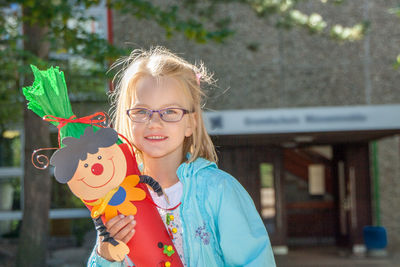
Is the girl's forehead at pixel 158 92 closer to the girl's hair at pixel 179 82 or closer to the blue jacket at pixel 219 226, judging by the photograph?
the girl's hair at pixel 179 82

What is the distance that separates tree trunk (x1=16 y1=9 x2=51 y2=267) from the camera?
7738mm

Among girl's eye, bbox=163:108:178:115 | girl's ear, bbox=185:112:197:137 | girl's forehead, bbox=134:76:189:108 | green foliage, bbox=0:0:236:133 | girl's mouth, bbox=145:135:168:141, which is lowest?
girl's mouth, bbox=145:135:168:141

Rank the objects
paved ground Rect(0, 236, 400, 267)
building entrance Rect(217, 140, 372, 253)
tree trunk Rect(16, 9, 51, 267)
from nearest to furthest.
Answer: tree trunk Rect(16, 9, 51, 267)
paved ground Rect(0, 236, 400, 267)
building entrance Rect(217, 140, 372, 253)

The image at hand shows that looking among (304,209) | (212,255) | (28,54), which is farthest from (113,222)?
(304,209)

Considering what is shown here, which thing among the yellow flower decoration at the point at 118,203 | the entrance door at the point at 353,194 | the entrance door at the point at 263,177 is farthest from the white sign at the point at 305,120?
the yellow flower decoration at the point at 118,203

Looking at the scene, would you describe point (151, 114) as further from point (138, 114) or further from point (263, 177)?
point (263, 177)

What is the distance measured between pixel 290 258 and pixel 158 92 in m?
9.75

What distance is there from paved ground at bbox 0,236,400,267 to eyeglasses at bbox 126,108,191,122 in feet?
25.8

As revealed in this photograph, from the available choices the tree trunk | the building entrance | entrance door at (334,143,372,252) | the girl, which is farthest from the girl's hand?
entrance door at (334,143,372,252)

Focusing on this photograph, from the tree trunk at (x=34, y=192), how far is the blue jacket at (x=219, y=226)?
243 inches

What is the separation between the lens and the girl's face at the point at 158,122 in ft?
6.16

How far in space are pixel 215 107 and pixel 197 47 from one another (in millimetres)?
1831

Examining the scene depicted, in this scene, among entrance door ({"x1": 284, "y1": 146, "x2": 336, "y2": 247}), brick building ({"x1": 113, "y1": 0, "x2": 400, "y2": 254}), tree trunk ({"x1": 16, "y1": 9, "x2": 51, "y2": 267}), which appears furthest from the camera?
entrance door ({"x1": 284, "y1": 146, "x2": 336, "y2": 247})

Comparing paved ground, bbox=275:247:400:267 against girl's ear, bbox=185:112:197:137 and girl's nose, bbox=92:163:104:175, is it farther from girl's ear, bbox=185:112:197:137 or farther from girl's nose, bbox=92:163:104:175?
girl's nose, bbox=92:163:104:175
